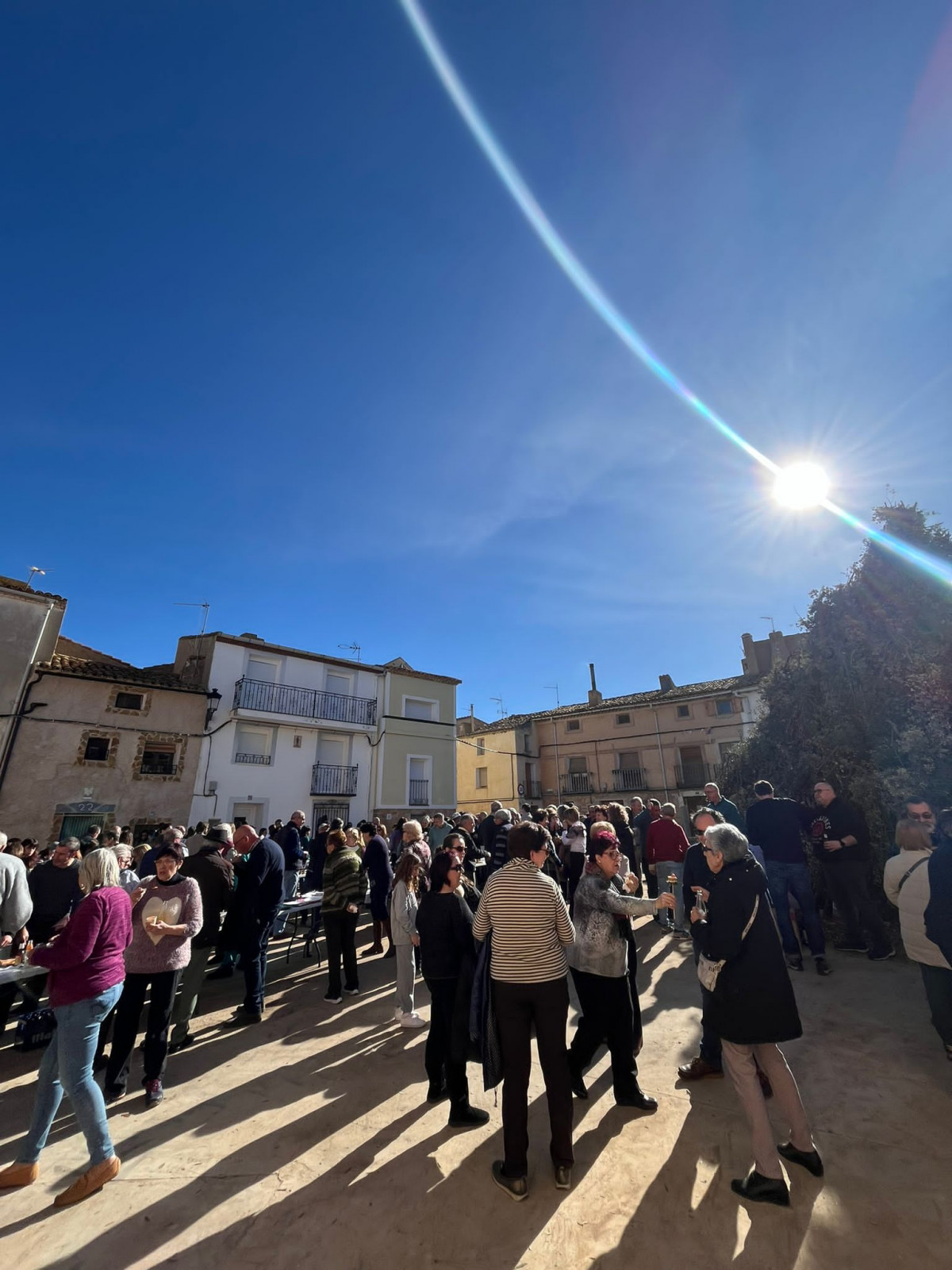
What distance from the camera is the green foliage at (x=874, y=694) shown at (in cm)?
658

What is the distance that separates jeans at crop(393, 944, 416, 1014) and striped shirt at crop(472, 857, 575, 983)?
2176 millimetres

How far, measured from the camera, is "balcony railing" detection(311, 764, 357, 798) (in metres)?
19.7

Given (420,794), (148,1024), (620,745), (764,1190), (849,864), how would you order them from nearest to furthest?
1. (764,1190)
2. (148,1024)
3. (849,864)
4. (420,794)
5. (620,745)

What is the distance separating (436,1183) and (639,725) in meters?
29.0

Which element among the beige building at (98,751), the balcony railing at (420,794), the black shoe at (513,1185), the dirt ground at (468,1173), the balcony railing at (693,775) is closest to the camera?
the dirt ground at (468,1173)

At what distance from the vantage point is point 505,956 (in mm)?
2928

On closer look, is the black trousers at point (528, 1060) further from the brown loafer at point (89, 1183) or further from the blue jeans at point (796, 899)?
the blue jeans at point (796, 899)

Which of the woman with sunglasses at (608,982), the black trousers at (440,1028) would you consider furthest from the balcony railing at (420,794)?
the woman with sunglasses at (608,982)

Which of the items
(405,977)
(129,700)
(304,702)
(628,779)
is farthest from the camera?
(628,779)

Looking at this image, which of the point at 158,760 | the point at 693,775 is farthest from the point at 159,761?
the point at 693,775

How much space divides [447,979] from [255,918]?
8.40 feet

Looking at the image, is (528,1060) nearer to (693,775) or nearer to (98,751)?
(98,751)

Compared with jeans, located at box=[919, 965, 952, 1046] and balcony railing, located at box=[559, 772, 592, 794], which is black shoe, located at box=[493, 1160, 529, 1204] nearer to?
jeans, located at box=[919, 965, 952, 1046]

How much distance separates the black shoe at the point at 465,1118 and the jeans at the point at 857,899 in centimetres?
475
